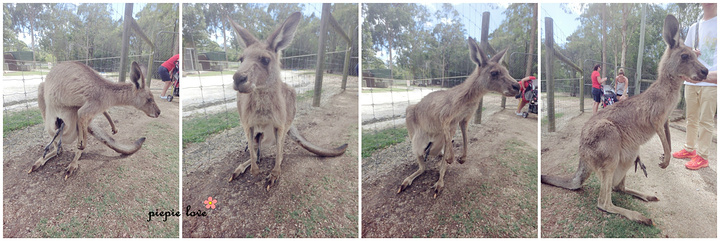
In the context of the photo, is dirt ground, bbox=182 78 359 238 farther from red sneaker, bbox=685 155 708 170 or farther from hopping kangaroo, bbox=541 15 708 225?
red sneaker, bbox=685 155 708 170

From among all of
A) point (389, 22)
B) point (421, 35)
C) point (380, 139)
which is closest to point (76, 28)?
point (389, 22)

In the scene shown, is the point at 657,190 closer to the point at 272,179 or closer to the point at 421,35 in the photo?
the point at 421,35

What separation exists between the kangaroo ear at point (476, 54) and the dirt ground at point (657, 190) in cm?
106

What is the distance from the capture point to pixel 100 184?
3.10 meters

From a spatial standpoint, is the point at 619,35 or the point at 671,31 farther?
the point at 619,35

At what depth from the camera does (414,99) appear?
332cm

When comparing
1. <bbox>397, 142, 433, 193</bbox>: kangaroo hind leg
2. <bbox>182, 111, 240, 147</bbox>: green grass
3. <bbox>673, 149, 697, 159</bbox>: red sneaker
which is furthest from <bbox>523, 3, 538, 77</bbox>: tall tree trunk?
<bbox>182, 111, 240, 147</bbox>: green grass

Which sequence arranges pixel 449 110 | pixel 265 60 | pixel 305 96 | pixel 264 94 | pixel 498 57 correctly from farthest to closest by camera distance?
pixel 305 96 < pixel 449 110 < pixel 498 57 < pixel 264 94 < pixel 265 60

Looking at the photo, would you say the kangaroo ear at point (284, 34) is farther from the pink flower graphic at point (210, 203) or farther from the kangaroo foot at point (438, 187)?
the kangaroo foot at point (438, 187)

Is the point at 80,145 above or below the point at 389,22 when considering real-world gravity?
below

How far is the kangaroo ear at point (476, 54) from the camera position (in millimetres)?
2885

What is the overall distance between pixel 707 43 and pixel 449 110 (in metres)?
2.38

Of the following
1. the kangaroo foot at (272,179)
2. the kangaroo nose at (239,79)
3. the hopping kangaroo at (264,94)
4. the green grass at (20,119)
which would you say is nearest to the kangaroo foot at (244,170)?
the hopping kangaroo at (264,94)

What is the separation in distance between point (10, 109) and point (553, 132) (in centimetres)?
521
